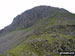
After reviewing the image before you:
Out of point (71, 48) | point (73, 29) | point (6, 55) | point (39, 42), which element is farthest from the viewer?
point (73, 29)

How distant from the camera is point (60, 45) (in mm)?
101875

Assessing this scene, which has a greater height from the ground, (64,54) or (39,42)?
(39,42)

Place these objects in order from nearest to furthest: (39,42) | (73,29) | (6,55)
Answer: (6,55) < (39,42) < (73,29)

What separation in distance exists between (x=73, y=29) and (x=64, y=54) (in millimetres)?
51869

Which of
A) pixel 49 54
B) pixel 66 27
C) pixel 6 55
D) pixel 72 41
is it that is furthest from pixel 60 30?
pixel 6 55

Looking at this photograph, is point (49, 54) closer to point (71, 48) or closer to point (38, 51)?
point (38, 51)

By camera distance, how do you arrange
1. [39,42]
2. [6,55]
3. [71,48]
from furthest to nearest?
1. [39,42]
2. [71,48]
3. [6,55]

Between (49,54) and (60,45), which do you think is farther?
(60,45)

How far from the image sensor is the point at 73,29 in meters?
140

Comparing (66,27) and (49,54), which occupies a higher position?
(66,27)

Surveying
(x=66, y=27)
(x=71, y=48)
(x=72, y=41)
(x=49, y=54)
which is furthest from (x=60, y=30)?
(x=49, y=54)

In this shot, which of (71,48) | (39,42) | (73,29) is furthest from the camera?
(73,29)

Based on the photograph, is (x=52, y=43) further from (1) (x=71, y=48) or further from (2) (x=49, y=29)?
(2) (x=49, y=29)

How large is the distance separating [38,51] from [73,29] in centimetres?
5665
